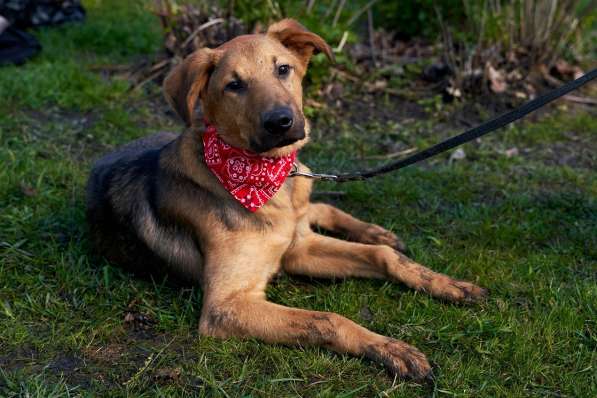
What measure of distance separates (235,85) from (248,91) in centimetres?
11

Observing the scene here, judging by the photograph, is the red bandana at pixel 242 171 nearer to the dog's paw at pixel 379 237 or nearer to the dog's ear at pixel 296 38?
the dog's ear at pixel 296 38

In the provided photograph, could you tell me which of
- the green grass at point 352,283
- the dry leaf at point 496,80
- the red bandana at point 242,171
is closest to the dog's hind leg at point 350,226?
the green grass at point 352,283

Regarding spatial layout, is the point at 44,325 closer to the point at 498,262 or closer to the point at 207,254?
the point at 207,254

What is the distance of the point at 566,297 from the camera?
3857 millimetres

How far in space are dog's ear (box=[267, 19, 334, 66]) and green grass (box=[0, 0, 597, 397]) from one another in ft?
4.98

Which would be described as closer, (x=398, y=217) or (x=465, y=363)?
(x=465, y=363)

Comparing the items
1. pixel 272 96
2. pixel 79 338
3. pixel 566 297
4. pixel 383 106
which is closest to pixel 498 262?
pixel 566 297

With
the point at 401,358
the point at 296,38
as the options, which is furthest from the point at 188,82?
the point at 401,358

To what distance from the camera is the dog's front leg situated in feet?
10.7

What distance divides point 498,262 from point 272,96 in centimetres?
195

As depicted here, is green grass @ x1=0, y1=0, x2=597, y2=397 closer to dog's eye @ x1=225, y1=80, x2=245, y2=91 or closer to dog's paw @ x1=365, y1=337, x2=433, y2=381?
dog's paw @ x1=365, y1=337, x2=433, y2=381

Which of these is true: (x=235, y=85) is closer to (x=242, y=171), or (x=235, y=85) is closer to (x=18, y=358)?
(x=242, y=171)

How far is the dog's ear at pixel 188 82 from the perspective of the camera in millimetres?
3676

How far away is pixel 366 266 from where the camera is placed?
4168 millimetres
